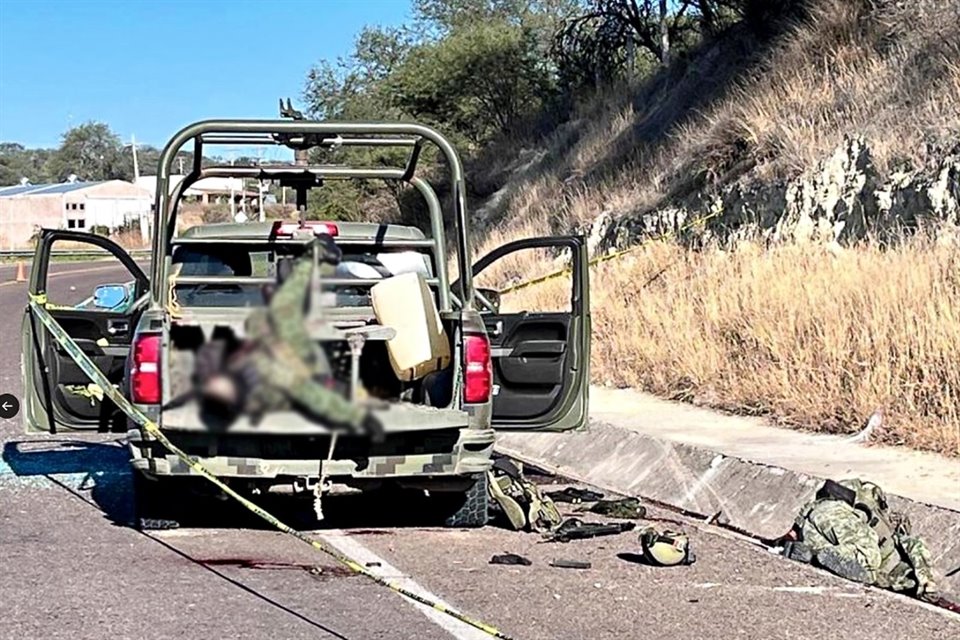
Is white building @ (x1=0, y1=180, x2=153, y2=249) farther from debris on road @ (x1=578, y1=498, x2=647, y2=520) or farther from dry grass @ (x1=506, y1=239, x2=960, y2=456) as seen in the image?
debris on road @ (x1=578, y1=498, x2=647, y2=520)

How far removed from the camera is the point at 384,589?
21.3 ft

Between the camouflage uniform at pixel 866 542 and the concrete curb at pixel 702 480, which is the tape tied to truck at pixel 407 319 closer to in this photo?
the camouflage uniform at pixel 866 542

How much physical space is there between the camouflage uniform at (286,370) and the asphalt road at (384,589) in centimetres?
459

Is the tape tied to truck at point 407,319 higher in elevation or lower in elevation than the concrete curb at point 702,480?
higher

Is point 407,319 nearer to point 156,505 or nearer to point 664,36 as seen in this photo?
point 156,505

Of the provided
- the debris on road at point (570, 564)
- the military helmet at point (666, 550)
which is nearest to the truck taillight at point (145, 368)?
the debris on road at point (570, 564)

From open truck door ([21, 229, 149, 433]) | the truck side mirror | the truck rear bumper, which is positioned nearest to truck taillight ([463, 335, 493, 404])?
the truck rear bumper

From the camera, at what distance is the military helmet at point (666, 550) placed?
704 centimetres

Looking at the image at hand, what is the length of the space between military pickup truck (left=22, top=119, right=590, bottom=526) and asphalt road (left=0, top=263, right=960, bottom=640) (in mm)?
377

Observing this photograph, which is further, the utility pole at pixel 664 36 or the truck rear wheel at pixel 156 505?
the utility pole at pixel 664 36

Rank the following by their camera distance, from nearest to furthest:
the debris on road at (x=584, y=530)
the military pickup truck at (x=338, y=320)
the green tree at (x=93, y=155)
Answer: the military pickup truck at (x=338, y=320)
the debris on road at (x=584, y=530)
the green tree at (x=93, y=155)

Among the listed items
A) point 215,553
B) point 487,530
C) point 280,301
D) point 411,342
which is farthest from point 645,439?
point 280,301

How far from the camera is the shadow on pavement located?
→ 781 centimetres

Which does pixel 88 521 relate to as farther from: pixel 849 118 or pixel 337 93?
pixel 337 93
